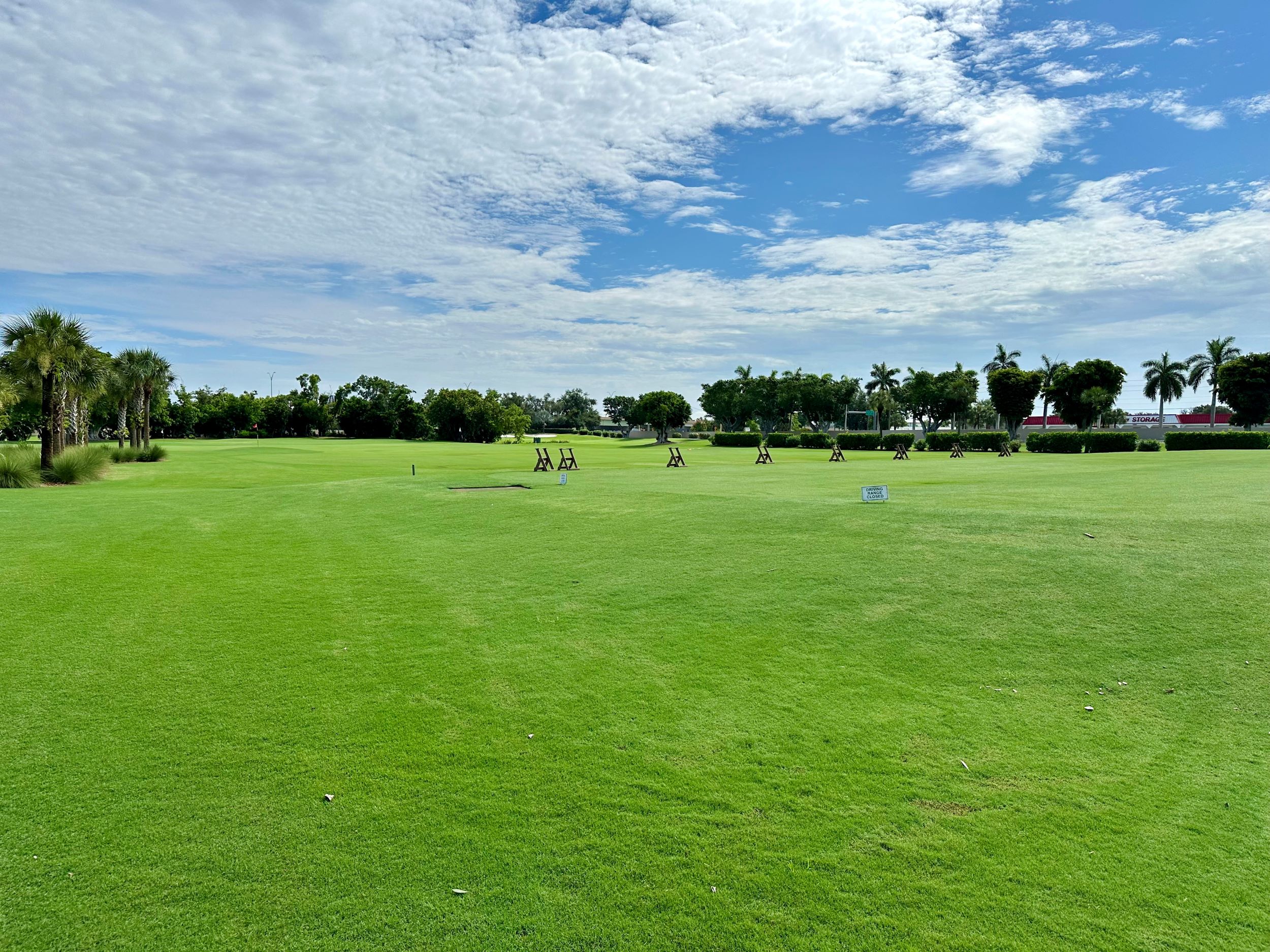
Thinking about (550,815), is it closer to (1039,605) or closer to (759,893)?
(759,893)

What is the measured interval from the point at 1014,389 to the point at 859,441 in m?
22.3

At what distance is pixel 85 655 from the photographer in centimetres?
750

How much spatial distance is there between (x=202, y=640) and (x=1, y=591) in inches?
159

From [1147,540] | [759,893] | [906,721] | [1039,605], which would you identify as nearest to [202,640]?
[759,893]

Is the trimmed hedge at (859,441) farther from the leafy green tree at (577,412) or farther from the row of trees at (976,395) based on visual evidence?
the leafy green tree at (577,412)

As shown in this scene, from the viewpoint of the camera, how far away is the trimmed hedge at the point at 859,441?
71.3 metres

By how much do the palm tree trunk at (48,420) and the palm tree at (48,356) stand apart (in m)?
0.02

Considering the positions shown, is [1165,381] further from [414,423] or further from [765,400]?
[414,423]

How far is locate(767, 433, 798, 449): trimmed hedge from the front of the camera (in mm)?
85000

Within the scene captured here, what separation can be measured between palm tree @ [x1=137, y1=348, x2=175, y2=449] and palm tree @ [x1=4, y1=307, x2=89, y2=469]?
24.9 meters

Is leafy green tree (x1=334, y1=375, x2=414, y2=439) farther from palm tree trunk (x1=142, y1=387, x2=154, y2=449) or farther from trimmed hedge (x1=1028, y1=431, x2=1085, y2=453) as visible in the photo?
trimmed hedge (x1=1028, y1=431, x2=1085, y2=453)

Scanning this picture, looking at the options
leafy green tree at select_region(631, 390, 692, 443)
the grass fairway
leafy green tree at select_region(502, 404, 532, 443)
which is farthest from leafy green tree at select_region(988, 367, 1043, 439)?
the grass fairway

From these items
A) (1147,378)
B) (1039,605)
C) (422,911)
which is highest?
(1147,378)

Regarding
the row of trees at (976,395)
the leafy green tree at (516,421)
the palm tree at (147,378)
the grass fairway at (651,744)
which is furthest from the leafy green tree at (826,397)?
the grass fairway at (651,744)
